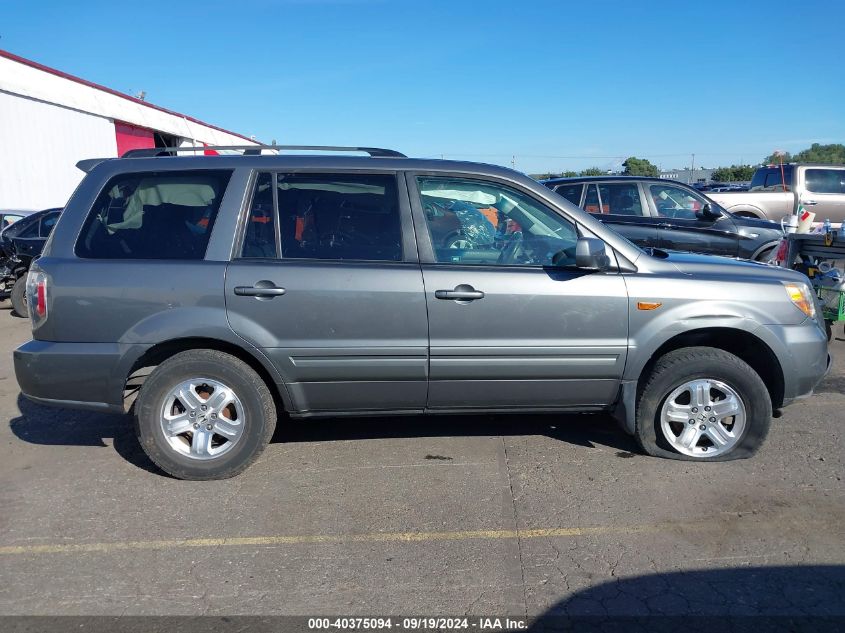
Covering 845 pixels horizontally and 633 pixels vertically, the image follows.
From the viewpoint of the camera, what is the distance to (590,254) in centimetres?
393

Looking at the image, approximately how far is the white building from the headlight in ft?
61.7

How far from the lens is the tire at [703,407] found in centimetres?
418

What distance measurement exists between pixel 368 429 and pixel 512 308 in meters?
1.62

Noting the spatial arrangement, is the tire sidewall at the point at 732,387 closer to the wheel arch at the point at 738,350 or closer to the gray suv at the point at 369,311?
the gray suv at the point at 369,311

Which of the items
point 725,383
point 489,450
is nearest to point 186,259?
point 489,450

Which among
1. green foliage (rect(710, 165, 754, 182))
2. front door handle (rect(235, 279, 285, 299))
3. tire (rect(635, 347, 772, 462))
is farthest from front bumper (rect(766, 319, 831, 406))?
green foliage (rect(710, 165, 754, 182))

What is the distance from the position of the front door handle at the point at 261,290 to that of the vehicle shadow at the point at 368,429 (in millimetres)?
1329

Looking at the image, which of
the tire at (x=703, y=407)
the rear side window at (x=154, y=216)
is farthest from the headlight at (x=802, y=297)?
the rear side window at (x=154, y=216)

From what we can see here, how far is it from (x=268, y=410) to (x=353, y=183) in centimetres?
149

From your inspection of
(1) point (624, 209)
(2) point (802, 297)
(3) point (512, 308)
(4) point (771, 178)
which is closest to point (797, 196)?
(4) point (771, 178)

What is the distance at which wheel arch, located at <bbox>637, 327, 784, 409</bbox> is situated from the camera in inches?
167

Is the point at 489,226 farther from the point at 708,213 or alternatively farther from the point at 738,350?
the point at 708,213

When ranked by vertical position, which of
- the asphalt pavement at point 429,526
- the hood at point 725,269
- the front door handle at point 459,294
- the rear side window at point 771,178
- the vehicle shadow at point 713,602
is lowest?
the vehicle shadow at point 713,602

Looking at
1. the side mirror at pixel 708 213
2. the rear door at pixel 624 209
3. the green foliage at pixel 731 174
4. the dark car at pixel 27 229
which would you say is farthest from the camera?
the green foliage at pixel 731 174
